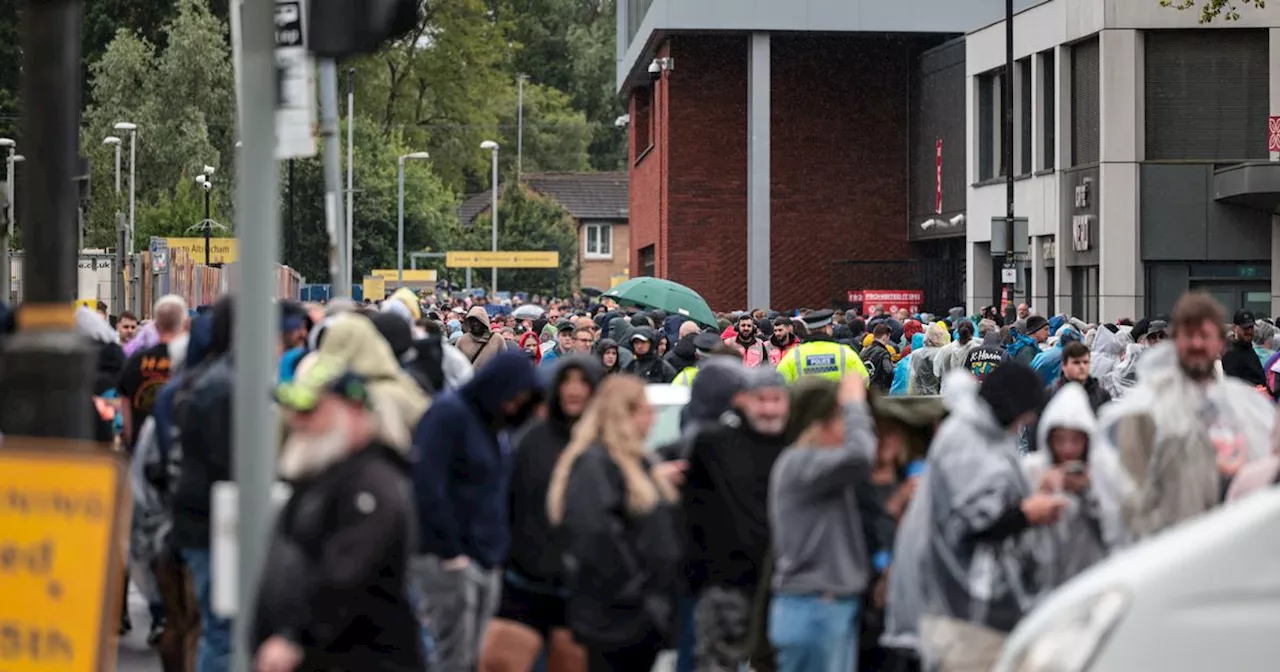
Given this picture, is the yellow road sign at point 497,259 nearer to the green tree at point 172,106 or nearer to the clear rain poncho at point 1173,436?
the green tree at point 172,106

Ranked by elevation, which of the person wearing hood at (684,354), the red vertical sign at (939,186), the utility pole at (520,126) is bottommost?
the person wearing hood at (684,354)

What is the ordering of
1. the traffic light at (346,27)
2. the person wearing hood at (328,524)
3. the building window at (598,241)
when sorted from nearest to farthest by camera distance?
the person wearing hood at (328,524) < the traffic light at (346,27) < the building window at (598,241)

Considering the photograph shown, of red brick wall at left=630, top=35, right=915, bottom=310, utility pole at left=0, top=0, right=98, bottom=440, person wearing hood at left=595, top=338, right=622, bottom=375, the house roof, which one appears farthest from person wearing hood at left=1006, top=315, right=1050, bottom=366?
the house roof

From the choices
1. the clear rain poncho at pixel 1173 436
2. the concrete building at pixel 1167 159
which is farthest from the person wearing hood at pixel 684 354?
the concrete building at pixel 1167 159

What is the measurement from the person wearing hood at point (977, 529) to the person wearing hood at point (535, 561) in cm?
153

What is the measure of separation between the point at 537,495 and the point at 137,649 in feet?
15.9

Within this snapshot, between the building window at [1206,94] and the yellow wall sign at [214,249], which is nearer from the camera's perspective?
the building window at [1206,94]

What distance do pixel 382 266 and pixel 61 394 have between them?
86.2m

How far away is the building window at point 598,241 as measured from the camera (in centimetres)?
12725

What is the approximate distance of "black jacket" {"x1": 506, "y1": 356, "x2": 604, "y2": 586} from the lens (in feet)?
29.9

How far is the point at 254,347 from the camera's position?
727 cm

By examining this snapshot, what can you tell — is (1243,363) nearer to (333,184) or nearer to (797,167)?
(333,184)

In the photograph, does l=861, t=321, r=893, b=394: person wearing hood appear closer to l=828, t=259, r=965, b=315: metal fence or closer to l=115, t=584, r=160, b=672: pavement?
l=115, t=584, r=160, b=672: pavement

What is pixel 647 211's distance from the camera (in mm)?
67062
